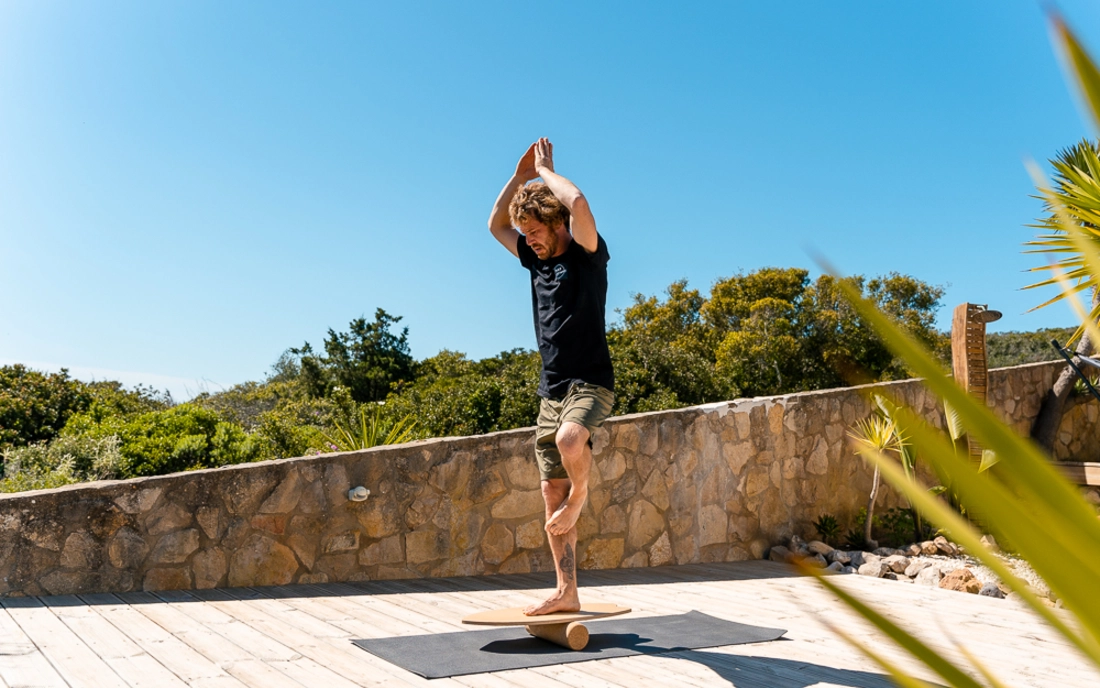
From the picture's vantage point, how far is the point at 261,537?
181 inches

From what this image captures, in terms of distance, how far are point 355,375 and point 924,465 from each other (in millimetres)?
11757

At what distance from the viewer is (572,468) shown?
3066 mm

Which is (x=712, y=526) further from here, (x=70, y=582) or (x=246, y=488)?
(x=70, y=582)

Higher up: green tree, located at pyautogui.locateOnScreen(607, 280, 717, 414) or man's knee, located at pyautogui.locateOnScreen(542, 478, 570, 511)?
green tree, located at pyautogui.locateOnScreen(607, 280, 717, 414)

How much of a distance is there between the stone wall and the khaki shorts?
6.12 ft

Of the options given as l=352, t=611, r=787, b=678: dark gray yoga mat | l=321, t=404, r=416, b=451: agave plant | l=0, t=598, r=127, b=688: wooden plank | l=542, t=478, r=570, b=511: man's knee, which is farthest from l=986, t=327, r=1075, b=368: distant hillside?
l=0, t=598, r=127, b=688: wooden plank

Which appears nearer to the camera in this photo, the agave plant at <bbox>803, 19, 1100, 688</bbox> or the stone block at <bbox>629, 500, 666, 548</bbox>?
the agave plant at <bbox>803, 19, 1100, 688</bbox>

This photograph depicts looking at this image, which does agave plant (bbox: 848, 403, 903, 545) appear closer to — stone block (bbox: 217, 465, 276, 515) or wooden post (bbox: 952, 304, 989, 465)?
wooden post (bbox: 952, 304, 989, 465)

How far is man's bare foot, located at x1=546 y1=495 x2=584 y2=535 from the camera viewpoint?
3.08 metres

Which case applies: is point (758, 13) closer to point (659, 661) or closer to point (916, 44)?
point (916, 44)

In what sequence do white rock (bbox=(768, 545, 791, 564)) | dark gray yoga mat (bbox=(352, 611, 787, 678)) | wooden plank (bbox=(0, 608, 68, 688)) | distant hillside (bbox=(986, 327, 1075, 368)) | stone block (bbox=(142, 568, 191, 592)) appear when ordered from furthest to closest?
1. distant hillside (bbox=(986, 327, 1075, 368))
2. white rock (bbox=(768, 545, 791, 564))
3. stone block (bbox=(142, 568, 191, 592))
4. dark gray yoga mat (bbox=(352, 611, 787, 678))
5. wooden plank (bbox=(0, 608, 68, 688))

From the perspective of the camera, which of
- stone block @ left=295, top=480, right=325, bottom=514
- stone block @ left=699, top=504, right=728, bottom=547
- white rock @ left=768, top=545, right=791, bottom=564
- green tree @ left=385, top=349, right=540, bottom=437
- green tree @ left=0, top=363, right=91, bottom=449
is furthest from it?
green tree @ left=0, top=363, right=91, bottom=449

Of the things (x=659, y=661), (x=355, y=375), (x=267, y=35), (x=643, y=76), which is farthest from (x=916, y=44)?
(x=355, y=375)

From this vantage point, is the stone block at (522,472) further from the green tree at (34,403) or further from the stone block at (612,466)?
the green tree at (34,403)
